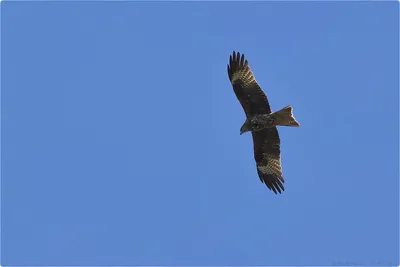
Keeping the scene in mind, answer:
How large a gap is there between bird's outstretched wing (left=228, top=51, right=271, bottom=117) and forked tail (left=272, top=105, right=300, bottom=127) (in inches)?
16.0

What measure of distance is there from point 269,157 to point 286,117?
6.32ft

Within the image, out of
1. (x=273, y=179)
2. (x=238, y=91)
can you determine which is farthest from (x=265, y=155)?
(x=238, y=91)

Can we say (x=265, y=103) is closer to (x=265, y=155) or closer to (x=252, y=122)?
(x=252, y=122)

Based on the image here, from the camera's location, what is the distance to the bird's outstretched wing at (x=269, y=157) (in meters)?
16.0

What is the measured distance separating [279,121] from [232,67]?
1.80 meters

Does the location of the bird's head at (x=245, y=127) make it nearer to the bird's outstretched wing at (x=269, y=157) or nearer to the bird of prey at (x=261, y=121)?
the bird of prey at (x=261, y=121)

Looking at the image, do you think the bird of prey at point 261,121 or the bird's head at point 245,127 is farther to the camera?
the bird's head at point 245,127

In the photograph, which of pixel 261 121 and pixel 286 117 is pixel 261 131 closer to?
pixel 261 121

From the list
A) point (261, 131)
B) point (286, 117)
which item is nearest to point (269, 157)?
point (261, 131)


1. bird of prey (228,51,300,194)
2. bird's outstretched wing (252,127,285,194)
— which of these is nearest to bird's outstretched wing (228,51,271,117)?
bird of prey (228,51,300,194)

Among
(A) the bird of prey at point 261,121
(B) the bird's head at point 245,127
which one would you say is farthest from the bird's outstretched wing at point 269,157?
(B) the bird's head at point 245,127

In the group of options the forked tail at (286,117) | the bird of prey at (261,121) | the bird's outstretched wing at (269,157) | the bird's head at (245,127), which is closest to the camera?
the forked tail at (286,117)

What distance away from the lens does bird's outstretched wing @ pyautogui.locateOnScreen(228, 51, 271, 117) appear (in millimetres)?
15258

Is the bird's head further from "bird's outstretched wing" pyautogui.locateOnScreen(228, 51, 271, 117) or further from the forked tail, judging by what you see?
the forked tail
